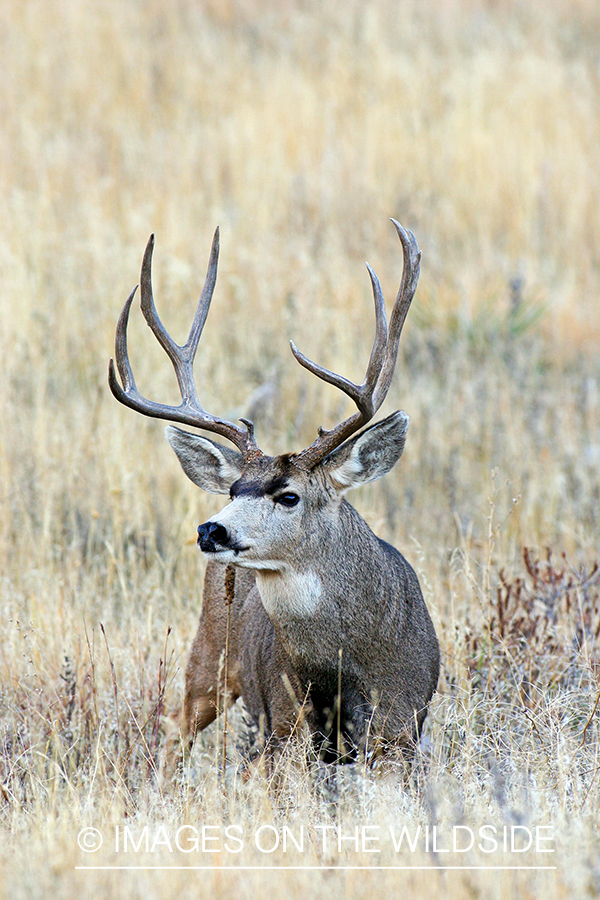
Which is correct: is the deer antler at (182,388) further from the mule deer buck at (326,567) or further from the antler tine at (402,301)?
the antler tine at (402,301)

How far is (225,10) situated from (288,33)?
1147 mm

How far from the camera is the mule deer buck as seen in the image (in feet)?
13.3

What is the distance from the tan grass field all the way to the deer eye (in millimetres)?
930

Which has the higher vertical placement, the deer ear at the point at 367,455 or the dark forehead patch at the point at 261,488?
the deer ear at the point at 367,455

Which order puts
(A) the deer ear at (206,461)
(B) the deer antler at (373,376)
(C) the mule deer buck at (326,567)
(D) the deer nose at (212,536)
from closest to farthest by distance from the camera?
(D) the deer nose at (212,536), (C) the mule deer buck at (326,567), (B) the deer antler at (373,376), (A) the deer ear at (206,461)

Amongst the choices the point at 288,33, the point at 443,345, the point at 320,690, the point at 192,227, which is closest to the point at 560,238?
the point at 443,345

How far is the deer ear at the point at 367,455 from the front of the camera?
428cm

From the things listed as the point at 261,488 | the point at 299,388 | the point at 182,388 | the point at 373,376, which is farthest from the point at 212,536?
the point at 299,388

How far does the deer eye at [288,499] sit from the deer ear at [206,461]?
0.41m

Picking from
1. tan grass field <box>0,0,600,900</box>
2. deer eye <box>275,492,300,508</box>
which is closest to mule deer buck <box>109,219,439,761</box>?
deer eye <box>275,492,300,508</box>

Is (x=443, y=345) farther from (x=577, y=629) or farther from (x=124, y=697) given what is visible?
(x=124, y=697)

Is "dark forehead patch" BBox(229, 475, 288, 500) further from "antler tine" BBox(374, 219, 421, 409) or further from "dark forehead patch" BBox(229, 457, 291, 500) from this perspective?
"antler tine" BBox(374, 219, 421, 409)

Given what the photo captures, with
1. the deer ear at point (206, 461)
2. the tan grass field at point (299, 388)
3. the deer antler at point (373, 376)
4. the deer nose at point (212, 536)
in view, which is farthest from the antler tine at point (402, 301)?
the tan grass field at point (299, 388)

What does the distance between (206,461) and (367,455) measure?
2.20 ft
